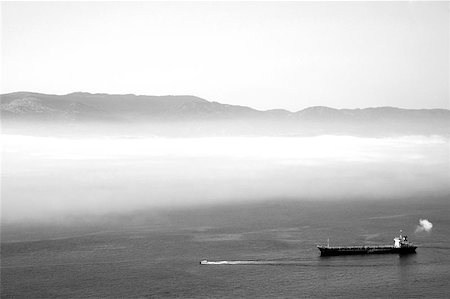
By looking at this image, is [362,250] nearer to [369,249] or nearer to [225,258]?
[369,249]

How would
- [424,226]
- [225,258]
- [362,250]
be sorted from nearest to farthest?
1. [225,258]
2. [362,250]
3. [424,226]

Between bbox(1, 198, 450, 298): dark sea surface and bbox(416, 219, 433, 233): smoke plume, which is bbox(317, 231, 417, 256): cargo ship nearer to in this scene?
bbox(1, 198, 450, 298): dark sea surface

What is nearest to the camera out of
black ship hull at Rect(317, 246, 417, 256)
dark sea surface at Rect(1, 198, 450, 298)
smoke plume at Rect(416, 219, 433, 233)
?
dark sea surface at Rect(1, 198, 450, 298)

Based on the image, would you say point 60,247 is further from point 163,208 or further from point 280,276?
point 163,208

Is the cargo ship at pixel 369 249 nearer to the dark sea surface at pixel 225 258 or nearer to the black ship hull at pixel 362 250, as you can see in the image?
the black ship hull at pixel 362 250

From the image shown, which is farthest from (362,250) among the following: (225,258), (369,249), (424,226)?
(424,226)

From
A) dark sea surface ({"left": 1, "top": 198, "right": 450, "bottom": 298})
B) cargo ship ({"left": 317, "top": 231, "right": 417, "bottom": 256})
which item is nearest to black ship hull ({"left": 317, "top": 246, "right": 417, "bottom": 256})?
cargo ship ({"left": 317, "top": 231, "right": 417, "bottom": 256})

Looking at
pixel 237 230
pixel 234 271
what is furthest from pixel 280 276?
pixel 237 230
